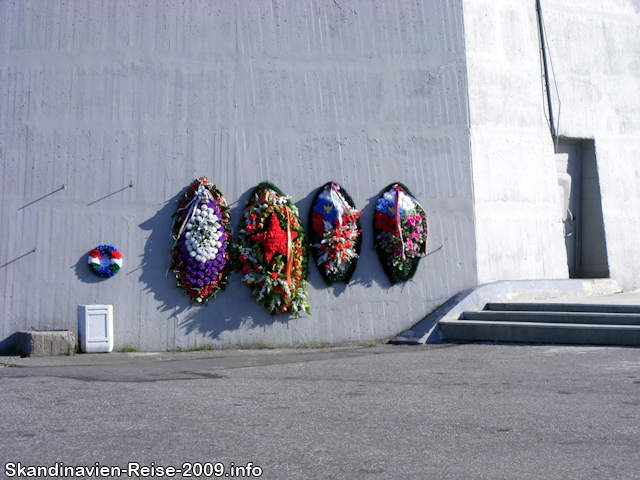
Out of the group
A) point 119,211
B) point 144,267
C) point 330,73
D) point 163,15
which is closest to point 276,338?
point 144,267

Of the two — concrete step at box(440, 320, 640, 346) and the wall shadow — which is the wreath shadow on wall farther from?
concrete step at box(440, 320, 640, 346)

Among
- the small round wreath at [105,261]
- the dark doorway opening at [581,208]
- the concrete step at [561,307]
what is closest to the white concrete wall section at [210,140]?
the small round wreath at [105,261]

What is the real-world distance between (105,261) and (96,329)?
1.10 metres

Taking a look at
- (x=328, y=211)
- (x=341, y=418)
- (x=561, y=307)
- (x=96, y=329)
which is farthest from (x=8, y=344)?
(x=561, y=307)

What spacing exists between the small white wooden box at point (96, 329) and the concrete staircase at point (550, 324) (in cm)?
530

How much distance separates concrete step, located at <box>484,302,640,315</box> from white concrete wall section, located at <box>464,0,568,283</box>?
0.84m

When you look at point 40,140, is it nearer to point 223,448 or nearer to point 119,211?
point 119,211

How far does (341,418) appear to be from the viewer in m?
5.68

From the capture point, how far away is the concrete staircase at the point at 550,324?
9508 mm

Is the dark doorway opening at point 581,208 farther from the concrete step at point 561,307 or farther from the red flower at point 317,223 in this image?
the red flower at point 317,223

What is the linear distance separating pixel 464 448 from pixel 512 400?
172cm

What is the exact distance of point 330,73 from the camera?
1217cm

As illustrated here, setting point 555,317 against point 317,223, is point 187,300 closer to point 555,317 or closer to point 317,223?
point 317,223

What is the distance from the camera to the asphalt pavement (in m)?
4.33
